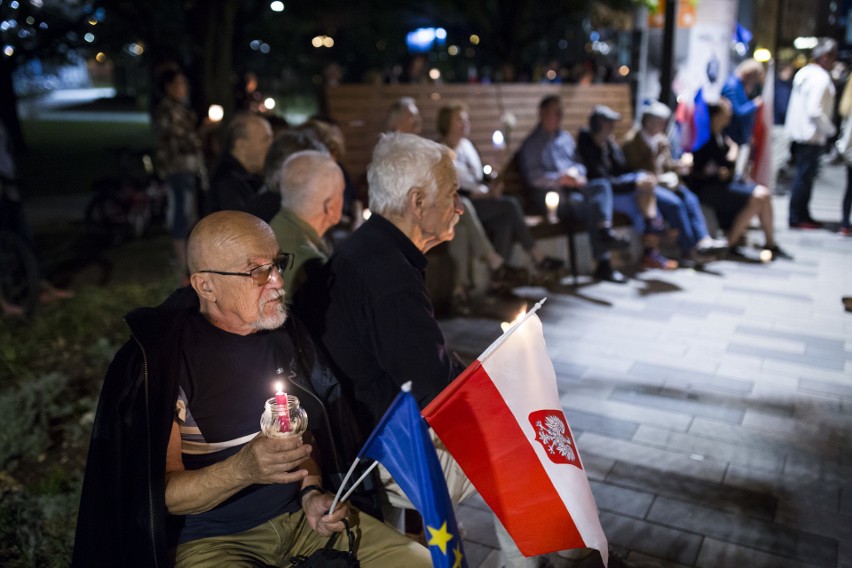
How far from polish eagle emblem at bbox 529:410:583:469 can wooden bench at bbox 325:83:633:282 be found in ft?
19.2

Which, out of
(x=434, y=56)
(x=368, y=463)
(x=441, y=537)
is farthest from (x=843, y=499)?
(x=434, y=56)

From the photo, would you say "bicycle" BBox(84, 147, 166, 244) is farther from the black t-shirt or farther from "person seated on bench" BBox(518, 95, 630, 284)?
the black t-shirt

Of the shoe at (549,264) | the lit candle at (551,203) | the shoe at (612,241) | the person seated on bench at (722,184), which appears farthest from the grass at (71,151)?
the person seated on bench at (722,184)

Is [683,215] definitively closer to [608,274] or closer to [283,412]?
[608,274]

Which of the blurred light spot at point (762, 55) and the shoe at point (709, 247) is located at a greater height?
the blurred light spot at point (762, 55)

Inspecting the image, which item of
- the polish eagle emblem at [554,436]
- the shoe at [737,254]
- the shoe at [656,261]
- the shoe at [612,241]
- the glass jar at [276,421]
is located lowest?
the shoe at [737,254]

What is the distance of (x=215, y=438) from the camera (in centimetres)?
244

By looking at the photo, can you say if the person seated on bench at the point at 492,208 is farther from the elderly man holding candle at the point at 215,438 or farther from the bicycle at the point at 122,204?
the elderly man holding candle at the point at 215,438

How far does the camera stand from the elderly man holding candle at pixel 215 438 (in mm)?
2199

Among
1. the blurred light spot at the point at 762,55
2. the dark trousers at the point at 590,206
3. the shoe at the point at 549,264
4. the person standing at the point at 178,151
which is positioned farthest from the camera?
the blurred light spot at the point at 762,55

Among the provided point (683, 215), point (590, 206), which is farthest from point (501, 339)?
point (683, 215)

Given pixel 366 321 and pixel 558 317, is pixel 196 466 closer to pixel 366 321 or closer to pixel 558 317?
pixel 366 321

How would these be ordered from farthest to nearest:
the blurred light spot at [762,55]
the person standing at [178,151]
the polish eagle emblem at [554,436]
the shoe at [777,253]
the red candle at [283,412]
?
the blurred light spot at [762,55]
the shoe at [777,253]
the person standing at [178,151]
the polish eagle emblem at [554,436]
the red candle at [283,412]

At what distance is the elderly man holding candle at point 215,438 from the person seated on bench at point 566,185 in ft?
20.0
